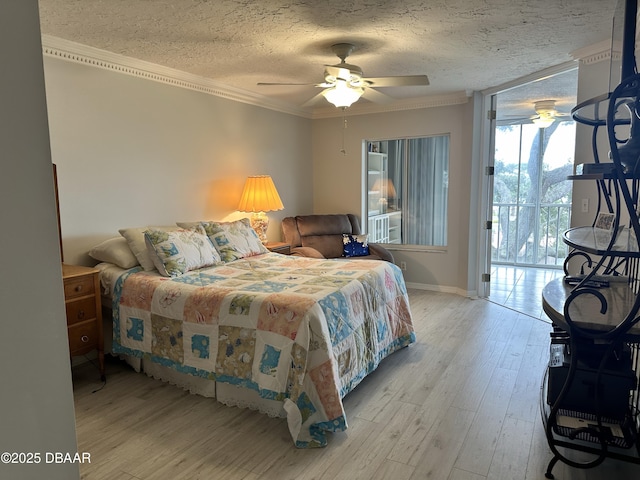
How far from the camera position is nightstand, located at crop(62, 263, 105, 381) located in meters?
2.79

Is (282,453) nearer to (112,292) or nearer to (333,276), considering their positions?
(333,276)

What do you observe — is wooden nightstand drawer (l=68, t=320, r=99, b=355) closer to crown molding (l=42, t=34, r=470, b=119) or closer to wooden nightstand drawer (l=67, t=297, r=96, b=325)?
wooden nightstand drawer (l=67, t=297, r=96, b=325)

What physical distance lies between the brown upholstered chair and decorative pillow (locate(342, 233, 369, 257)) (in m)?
0.06

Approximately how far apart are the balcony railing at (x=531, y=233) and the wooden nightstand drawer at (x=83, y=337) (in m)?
6.24

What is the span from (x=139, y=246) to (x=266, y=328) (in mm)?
1520

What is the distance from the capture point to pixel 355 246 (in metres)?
5.33

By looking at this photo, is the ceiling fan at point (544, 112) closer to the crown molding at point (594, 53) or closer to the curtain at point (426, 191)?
the curtain at point (426, 191)

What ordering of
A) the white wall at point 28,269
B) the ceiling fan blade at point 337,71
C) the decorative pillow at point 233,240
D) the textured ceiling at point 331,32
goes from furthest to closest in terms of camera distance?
the decorative pillow at point 233,240 → the ceiling fan blade at point 337,71 → the textured ceiling at point 331,32 → the white wall at point 28,269

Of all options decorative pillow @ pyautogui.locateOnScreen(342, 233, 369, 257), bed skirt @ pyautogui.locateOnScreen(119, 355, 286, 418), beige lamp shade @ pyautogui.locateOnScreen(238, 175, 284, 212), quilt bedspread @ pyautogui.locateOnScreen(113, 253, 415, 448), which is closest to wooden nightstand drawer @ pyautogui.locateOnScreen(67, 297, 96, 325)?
quilt bedspread @ pyautogui.locateOnScreen(113, 253, 415, 448)

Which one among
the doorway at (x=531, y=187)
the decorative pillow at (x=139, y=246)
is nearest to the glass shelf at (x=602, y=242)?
the decorative pillow at (x=139, y=246)

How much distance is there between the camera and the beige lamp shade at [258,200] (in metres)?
4.61

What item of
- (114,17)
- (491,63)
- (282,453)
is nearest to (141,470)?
(282,453)

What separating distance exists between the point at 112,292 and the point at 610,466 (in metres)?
3.31

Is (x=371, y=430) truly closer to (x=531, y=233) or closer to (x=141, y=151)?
(x=141, y=151)
